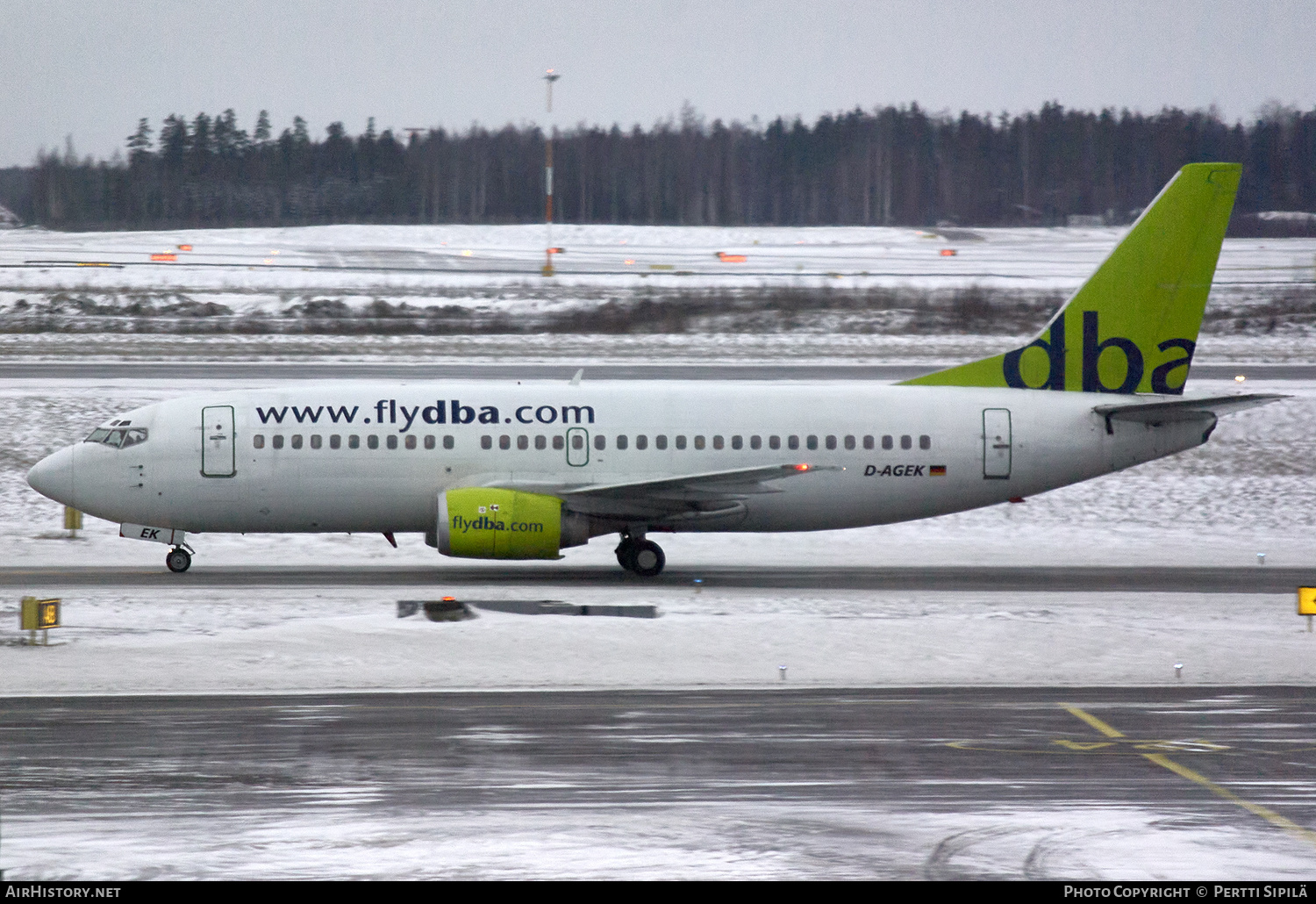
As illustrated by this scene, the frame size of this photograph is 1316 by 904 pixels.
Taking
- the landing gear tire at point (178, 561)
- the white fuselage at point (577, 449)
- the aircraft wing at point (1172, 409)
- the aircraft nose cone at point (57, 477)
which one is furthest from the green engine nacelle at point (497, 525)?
the aircraft wing at point (1172, 409)

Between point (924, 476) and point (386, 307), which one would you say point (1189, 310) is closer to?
point (924, 476)

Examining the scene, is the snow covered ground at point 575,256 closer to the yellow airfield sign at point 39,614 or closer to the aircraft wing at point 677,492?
the aircraft wing at point 677,492

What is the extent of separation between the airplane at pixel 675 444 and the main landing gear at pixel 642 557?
0.13 ft

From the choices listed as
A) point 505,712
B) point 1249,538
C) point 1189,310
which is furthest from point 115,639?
point 1249,538

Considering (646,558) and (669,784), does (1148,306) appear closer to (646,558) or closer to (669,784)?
(646,558)

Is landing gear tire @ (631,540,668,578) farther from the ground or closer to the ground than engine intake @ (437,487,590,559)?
closer to the ground

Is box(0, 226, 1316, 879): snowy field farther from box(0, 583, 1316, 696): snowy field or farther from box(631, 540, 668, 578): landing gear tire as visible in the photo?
box(631, 540, 668, 578): landing gear tire

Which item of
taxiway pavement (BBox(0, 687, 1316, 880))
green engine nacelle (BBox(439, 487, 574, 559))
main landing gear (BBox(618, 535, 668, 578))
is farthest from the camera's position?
main landing gear (BBox(618, 535, 668, 578))

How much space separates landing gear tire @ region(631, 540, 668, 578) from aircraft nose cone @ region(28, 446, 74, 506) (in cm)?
1004


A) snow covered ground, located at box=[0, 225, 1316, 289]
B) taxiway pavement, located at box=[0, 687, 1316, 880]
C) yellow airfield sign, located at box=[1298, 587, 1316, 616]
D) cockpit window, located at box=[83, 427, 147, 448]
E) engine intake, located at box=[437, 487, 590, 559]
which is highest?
snow covered ground, located at box=[0, 225, 1316, 289]

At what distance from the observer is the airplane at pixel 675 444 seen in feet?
82.1

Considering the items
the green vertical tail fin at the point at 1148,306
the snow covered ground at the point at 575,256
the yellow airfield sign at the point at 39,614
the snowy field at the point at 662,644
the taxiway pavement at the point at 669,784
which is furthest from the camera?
the snow covered ground at the point at 575,256

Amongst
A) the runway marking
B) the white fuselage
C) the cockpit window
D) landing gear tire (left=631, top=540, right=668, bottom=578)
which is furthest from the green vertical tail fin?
the cockpit window

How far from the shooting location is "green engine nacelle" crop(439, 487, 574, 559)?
2416cm
